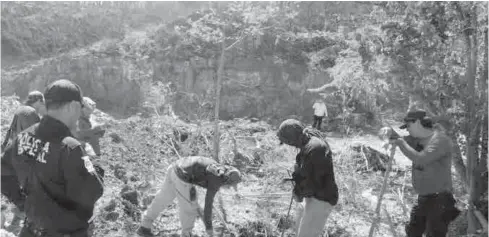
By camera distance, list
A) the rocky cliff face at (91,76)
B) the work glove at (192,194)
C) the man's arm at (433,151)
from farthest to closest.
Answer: the rocky cliff face at (91,76)
the work glove at (192,194)
the man's arm at (433,151)

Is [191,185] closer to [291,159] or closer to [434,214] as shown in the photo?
[434,214]

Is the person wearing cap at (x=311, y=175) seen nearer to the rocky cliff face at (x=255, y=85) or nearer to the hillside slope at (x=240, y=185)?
the hillside slope at (x=240, y=185)

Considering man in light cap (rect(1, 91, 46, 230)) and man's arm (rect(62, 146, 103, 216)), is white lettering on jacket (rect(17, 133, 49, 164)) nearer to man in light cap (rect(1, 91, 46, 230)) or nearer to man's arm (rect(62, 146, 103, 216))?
man's arm (rect(62, 146, 103, 216))

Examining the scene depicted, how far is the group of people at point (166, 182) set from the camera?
6.18 ft

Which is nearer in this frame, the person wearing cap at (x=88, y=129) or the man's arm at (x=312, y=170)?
the man's arm at (x=312, y=170)

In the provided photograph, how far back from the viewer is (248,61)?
50.1 ft

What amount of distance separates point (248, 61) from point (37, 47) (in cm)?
832

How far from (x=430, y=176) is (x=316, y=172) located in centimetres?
105

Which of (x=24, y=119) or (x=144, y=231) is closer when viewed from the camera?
(x=24, y=119)

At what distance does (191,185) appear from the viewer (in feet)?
11.9

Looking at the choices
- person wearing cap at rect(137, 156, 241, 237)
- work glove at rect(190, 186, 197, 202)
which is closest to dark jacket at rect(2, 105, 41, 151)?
person wearing cap at rect(137, 156, 241, 237)

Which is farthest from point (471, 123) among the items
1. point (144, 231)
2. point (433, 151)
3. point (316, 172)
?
point (144, 231)

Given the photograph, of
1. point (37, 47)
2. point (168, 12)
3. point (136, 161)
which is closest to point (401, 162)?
point (136, 161)

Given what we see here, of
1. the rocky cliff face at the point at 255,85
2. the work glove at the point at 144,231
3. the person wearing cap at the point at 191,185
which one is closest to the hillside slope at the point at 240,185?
the work glove at the point at 144,231
